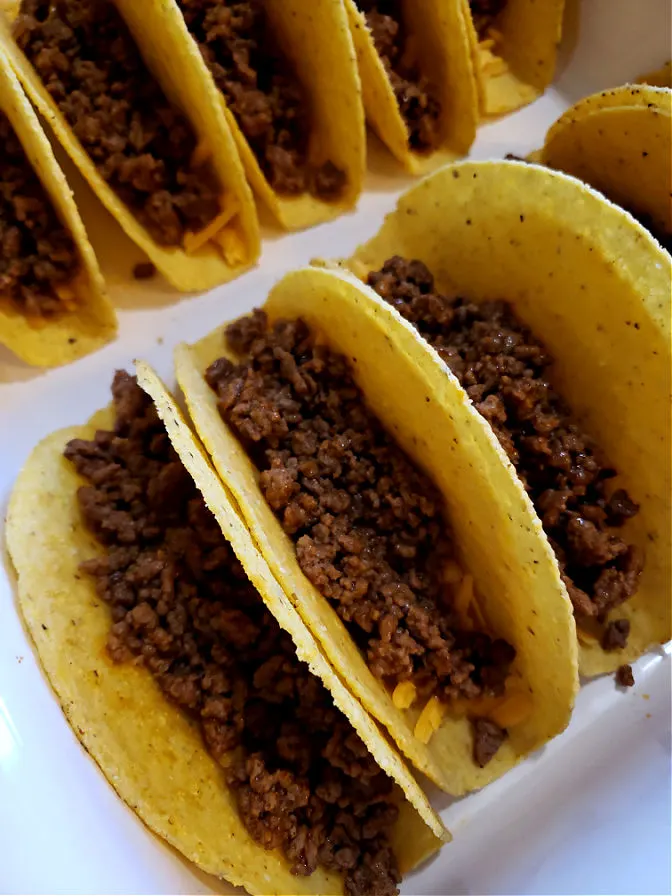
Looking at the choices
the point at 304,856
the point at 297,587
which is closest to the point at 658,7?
the point at 297,587

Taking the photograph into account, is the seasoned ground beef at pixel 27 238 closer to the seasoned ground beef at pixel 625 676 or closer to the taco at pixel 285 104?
the taco at pixel 285 104


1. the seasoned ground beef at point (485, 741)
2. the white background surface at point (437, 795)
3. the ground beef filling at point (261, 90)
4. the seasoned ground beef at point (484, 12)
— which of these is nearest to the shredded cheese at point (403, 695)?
the seasoned ground beef at point (485, 741)

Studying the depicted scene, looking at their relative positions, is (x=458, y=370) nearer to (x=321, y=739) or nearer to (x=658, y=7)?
(x=321, y=739)

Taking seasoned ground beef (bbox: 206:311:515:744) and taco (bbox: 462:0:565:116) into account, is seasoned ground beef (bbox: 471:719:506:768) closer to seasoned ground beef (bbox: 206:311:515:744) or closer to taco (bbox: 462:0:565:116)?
seasoned ground beef (bbox: 206:311:515:744)

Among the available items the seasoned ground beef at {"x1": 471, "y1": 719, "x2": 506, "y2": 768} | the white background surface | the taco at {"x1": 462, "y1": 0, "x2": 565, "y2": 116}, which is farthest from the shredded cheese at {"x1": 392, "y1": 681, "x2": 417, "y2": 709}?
the taco at {"x1": 462, "y1": 0, "x2": 565, "y2": 116}

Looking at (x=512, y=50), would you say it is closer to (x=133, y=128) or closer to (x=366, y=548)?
(x=133, y=128)
